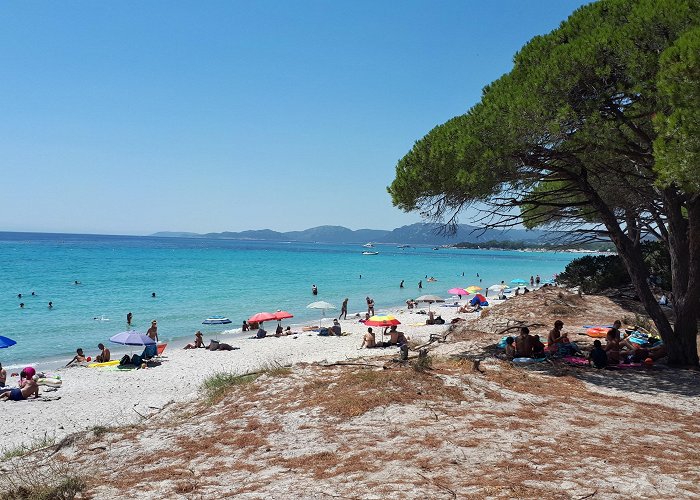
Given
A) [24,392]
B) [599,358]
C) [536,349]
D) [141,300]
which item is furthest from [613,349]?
[141,300]

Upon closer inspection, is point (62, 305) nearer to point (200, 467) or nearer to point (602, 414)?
point (200, 467)

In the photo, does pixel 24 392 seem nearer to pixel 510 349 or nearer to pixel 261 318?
pixel 261 318

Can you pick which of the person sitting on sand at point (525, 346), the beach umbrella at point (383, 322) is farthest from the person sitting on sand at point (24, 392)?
the person sitting on sand at point (525, 346)

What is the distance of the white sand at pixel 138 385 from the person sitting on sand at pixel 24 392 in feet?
0.87

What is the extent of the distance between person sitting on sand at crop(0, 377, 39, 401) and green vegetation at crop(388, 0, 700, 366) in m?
12.0

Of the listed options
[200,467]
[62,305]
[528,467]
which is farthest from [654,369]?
[62,305]

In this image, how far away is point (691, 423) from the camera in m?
6.95

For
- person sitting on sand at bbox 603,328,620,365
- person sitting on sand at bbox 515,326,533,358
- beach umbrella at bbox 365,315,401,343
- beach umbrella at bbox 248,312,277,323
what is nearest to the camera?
person sitting on sand at bbox 603,328,620,365

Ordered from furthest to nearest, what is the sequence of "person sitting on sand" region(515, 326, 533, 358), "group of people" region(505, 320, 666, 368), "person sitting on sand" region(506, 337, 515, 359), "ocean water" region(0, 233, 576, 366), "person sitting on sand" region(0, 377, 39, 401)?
"ocean water" region(0, 233, 576, 366) < "person sitting on sand" region(0, 377, 39, 401) < "person sitting on sand" region(506, 337, 515, 359) < "person sitting on sand" region(515, 326, 533, 358) < "group of people" region(505, 320, 666, 368)

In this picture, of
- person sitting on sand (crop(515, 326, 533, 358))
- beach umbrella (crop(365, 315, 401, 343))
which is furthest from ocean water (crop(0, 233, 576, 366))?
person sitting on sand (crop(515, 326, 533, 358))

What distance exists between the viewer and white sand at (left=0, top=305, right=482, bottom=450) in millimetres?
11438

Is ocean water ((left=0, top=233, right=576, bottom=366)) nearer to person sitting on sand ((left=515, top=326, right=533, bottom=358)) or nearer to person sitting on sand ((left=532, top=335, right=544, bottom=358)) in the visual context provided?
person sitting on sand ((left=515, top=326, right=533, bottom=358))

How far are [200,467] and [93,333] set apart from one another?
2483 centimetres

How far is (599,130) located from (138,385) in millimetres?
14998
